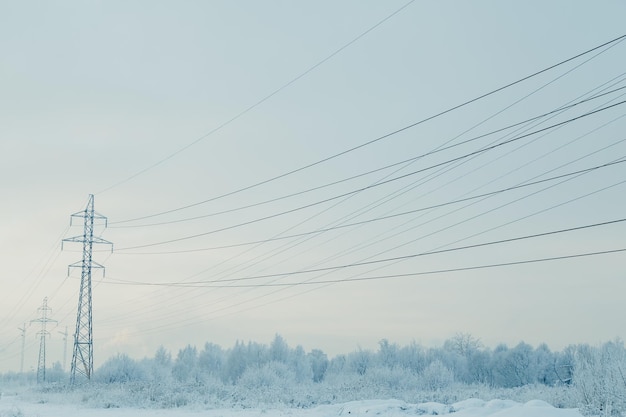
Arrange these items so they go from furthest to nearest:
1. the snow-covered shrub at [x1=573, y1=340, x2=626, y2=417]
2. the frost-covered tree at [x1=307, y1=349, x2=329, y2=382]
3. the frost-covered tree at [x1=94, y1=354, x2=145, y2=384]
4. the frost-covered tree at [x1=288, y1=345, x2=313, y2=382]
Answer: the frost-covered tree at [x1=307, y1=349, x2=329, y2=382]
the frost-covered tree at [x1=288, y1=345, x2=313, y2=382]
the frost-covered tree at [x1=94, y1=354, x2=145, y2=384]
the snow-covered shrub at [x1=573, y1=340, x2=626, y2=417]

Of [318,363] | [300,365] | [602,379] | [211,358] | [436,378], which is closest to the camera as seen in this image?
[602,379]

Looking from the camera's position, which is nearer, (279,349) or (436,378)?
(436,378)

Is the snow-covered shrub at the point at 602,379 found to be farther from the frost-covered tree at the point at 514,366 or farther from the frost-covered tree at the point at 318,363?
the frost-covered tree at the point at 318,363

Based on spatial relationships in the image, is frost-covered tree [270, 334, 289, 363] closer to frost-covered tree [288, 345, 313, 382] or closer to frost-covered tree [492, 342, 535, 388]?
frost-covered tree [288, 345, 313, 382]

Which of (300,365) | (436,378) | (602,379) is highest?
(300,365)

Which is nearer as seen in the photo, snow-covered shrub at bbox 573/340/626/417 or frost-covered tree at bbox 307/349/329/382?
snow-covered shrub at bbox 573/340/626/417

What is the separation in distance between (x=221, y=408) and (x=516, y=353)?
3818 inches

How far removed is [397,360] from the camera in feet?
409

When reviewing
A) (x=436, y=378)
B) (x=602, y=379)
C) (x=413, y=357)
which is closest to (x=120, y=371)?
(x=436, y=378)

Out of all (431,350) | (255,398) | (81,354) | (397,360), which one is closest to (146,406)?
(255,398)

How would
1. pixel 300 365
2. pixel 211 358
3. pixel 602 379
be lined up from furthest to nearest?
pixel 211 358 < pixel 300 365 < pixel 602 379

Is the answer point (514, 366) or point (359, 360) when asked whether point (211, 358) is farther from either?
point (514, 366)

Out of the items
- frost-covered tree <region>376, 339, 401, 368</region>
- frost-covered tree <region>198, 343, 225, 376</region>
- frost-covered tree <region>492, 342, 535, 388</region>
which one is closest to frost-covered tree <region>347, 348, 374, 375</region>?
frost-covered tree <region>376, 339, 401, 368</region>

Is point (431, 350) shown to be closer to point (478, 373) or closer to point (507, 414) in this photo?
point (478, 373)
